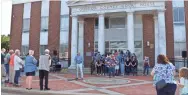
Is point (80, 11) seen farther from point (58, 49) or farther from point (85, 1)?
point (58, 49)

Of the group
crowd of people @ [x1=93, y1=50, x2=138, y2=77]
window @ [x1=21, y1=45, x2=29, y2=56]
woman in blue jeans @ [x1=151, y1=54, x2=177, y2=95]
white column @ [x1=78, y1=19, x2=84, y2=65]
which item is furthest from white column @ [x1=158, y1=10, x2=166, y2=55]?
woman in blue jeans @ [x1=151, y1=54, x2=177, y2=95]

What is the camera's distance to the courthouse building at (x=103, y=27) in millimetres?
24469

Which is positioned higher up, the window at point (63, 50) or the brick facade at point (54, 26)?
the brick facade at point (54, 26)

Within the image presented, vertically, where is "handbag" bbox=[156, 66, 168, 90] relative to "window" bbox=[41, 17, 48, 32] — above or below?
below

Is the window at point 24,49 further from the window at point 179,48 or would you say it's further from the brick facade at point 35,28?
the window at point 179,48

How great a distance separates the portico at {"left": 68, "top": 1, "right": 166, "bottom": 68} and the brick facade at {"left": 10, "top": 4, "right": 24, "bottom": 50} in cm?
866

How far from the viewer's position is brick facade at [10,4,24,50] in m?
33.0

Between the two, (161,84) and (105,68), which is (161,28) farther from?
(161,84)

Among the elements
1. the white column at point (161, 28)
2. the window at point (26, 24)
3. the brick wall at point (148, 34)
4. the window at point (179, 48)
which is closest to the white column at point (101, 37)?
the brick wall at point (148, 34)

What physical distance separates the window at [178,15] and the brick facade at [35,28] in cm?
1475

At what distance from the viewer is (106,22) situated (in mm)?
28266

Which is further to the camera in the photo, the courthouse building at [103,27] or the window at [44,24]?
the window at [44,24]

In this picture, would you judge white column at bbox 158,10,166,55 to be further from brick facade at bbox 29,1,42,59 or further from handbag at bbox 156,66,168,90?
handbag at bbox 156,66,168,90

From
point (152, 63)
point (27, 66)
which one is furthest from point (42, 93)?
point (152, 63)
